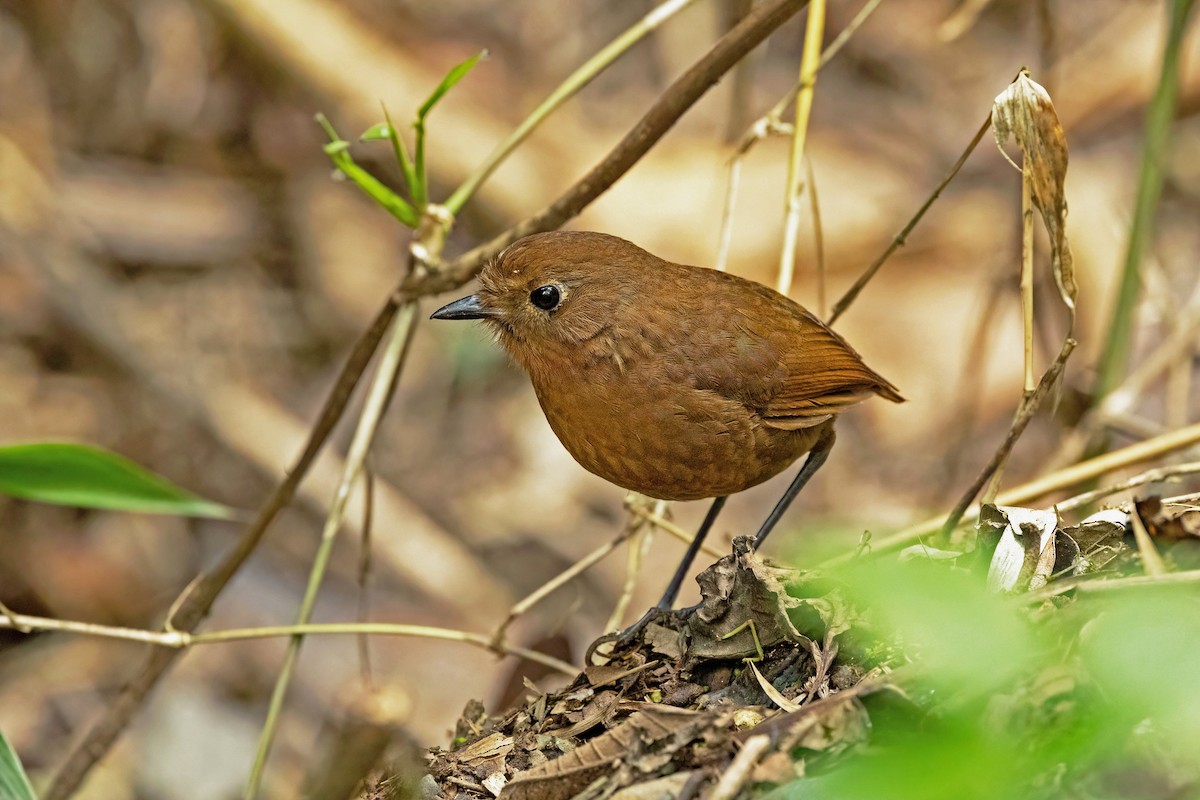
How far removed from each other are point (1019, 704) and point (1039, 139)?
126 cm

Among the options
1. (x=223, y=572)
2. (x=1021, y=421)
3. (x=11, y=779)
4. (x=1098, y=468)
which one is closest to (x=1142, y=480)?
(x=1021, y=421)

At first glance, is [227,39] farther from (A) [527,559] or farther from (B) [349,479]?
(B) [349,479]

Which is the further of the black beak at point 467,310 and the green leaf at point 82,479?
the black beak at point 467,310

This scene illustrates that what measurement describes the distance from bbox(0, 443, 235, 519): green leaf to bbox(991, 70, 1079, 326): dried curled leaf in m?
2.00

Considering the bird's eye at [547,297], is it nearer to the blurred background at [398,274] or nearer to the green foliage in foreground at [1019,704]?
the green foliage in foreground at [1019,704]

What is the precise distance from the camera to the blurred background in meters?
5.46

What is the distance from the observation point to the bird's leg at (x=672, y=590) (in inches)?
98.9

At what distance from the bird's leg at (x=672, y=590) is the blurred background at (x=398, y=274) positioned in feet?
6.51

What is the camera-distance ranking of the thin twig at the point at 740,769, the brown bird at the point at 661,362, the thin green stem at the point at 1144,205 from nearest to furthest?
1. the thin twig at the point at 740,769
2. the brown bird at the point at 661,362
3. the thin green stem at the point at 1144,205

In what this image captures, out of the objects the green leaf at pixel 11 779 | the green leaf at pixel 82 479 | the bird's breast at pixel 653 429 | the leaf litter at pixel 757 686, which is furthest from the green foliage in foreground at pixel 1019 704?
the green leaf at pixel 82 479

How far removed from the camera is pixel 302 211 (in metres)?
6.97

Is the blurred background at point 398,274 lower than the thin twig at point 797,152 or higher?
higher

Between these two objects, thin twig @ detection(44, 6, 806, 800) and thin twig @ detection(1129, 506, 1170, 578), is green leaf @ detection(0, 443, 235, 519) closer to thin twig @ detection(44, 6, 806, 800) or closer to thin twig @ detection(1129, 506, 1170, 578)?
thin twig @ detection(44, 6, 806, 800)

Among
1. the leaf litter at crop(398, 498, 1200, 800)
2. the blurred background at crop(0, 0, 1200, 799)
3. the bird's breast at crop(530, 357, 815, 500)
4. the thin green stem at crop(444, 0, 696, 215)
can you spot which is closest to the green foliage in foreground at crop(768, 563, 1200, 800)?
the leaf litter at crop(398, 498, 1200, 800)
